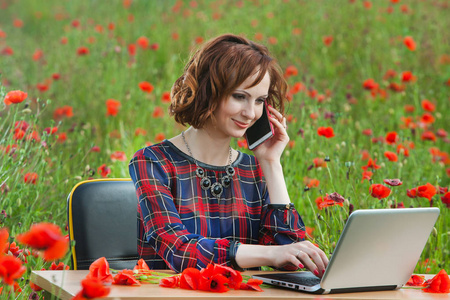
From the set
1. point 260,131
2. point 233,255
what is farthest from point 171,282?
point 260,131

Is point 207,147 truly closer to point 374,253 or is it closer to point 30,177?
point 374,253

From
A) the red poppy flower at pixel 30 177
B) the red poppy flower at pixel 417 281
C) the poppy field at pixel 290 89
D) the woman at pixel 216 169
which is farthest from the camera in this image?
the poppy field at pixel 290 89

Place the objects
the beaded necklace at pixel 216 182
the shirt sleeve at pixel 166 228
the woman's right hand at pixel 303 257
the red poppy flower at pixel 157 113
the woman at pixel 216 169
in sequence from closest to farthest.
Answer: the woman's right hand at pixel 303 257 < the shirt sleeve at pixel 166 228 < the woman at pixel 216 169 < the beaded necklace at pixel 216 182 < the red poppy flower at pixel 157 113

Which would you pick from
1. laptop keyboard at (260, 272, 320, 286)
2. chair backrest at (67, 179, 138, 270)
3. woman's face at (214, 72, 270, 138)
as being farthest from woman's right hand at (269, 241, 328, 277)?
chair backrest at (67, 179, 138, 270)

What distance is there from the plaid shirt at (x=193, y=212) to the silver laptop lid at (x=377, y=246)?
1.54ft

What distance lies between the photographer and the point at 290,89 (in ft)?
17.2

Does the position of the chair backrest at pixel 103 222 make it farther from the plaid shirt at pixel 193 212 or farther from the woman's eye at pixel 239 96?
the woman's eye at pixel 239 96

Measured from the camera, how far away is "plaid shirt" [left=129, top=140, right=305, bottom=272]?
2.15 metres

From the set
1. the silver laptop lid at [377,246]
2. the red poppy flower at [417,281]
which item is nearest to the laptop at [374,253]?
the silver laptop lid at [377,246]

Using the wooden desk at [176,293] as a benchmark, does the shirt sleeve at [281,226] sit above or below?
below

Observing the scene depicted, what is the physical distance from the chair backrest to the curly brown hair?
14.2 inches

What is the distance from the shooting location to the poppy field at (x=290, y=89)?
3689 mm

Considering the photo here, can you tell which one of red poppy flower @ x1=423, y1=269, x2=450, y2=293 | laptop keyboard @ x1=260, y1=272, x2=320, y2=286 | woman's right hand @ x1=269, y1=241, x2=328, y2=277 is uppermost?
woman's right hand @ x1=269, y1=241, x2=328, y2=277

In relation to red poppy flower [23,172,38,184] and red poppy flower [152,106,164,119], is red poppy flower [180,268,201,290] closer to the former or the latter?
red poppy flower [23,172,38,184]
